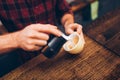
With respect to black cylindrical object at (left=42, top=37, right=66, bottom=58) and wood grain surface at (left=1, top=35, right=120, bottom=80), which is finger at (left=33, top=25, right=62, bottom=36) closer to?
black cylindrical object at (left=42, top=37, right=66, bottom=58)

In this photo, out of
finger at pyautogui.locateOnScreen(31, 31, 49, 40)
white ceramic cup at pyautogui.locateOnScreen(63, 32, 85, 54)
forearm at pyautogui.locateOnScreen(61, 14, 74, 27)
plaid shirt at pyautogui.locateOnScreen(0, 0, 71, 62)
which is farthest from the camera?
forearm at pyautogui.locateOnScreen(61, 14, 74, 27)

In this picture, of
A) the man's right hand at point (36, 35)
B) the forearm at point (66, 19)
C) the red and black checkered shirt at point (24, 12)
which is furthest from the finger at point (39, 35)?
the forearm at point (66, 19)

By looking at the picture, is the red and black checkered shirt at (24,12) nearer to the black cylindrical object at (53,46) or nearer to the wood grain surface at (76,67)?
the wood grain surface at (76,67)

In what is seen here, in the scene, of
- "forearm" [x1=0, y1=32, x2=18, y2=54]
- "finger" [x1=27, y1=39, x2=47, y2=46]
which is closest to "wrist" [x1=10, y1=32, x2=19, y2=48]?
"forearm" [x1=0, y1=32, x2=18, y2=54]

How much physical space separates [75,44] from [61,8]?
614mm

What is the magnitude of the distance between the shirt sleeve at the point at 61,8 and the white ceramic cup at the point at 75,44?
1.91 ft

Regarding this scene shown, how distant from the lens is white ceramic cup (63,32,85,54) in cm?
113

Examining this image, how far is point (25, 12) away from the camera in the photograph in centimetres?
147

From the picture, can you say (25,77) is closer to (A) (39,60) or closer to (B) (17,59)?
(A) (39,60)

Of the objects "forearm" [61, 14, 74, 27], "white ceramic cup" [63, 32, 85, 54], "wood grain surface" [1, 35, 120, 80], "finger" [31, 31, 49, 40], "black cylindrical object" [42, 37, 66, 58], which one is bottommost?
"wood grain surface" [1, 35, 120, 80]

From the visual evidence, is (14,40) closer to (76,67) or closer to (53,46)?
(53,46)

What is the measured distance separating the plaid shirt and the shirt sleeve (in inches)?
0.4

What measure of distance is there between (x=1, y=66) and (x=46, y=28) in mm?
1065

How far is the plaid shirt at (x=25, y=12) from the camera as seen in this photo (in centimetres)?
142
